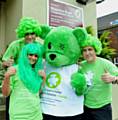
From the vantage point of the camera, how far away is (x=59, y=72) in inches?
102

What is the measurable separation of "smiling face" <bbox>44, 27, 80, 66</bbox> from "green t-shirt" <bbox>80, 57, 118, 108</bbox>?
0.80ft

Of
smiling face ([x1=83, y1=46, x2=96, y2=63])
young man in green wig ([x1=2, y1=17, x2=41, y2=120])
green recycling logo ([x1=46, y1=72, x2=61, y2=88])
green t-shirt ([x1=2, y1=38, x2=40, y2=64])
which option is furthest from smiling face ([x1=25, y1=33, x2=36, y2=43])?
smiling face ([x1=83, y1=46, x2=96, y2=63])

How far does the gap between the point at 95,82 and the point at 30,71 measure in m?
0.74

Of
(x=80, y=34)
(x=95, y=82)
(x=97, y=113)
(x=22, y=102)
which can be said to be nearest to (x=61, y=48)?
(x=80, y=34)

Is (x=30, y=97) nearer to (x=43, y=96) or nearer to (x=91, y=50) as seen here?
(x=43, y=96)

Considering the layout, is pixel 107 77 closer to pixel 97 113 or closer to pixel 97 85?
pixel 97 85

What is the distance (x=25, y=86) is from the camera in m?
2.32

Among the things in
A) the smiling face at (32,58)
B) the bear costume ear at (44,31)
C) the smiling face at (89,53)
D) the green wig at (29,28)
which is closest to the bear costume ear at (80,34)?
the smiling face at (89,53)

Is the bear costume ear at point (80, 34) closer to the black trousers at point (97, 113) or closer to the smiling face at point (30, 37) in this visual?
the smiling face at point (30, 37)

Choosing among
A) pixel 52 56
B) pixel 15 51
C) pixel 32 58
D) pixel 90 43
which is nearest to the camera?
pixel 32 58

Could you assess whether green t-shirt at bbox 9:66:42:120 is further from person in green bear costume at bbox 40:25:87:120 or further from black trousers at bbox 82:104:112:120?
black trousers at bbox 82:104:112:120

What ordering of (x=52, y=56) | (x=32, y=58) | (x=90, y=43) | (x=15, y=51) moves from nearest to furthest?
(x=32, y=58), (x=52, y=56), (x=90, y=43), (x=15, y=51)

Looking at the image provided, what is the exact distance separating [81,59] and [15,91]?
96cm

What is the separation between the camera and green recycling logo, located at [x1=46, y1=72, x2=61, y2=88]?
2.56m
